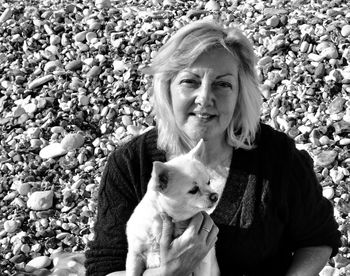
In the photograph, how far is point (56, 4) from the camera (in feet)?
24.0

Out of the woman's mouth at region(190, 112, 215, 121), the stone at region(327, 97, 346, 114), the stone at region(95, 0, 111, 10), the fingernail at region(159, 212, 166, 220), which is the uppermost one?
the woman's mouth at region(190, 112, 215, 121)

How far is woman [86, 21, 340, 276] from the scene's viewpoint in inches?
125

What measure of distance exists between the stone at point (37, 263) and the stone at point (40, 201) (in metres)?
0.50

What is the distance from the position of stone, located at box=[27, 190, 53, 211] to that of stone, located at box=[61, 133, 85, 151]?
511mm

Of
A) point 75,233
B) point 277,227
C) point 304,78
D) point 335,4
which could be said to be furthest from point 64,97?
point 277,227

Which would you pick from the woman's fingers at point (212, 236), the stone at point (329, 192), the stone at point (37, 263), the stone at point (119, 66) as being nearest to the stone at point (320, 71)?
the stone at point (329, 192)

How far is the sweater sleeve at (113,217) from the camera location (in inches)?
129

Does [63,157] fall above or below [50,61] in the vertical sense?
below

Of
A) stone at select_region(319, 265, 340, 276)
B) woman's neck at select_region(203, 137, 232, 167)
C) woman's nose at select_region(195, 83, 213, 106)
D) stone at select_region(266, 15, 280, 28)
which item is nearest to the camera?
woman's nose at select_region(195, 83, 213, 106)

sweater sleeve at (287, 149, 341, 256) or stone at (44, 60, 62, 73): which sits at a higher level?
sweater sleeve at (287, 149, 341, 256)

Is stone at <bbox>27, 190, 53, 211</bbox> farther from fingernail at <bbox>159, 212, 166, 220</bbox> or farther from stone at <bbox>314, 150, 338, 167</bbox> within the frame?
fingernail at <bbox>159, 212, 166, 220</bbox>

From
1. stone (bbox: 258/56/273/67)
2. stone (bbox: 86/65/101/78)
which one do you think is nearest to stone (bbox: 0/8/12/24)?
stone (bbox: 86/65/101/78)

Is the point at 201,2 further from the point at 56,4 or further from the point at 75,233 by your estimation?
the point at 75,233

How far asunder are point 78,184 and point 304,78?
2.07 m
